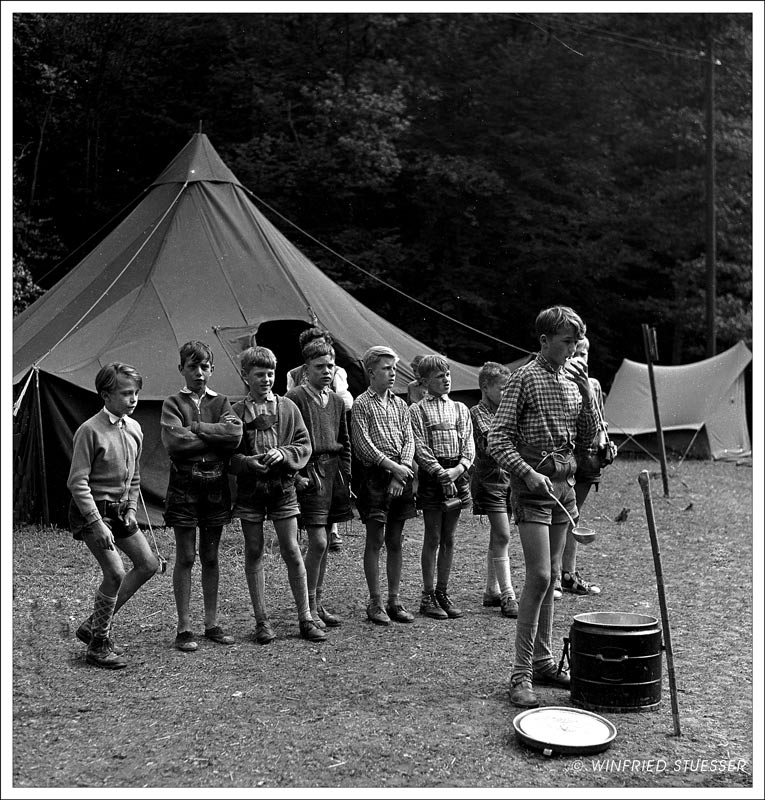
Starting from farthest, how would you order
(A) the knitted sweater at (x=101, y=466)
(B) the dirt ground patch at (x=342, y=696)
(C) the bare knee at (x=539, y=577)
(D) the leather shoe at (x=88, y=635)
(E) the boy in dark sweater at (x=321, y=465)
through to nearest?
1. (E) the boy in dark sweater at (x=321, y=465)
2. (D) the leather shoe at (x=88, y=635)
3. (A) the knitted sweater at (x=101, y=466)
4. (C) the bare knee at (x=539, y=577)
5. (B) the dirt ground patch at (x=342, y=696)

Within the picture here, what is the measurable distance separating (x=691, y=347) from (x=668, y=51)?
22.9 ft

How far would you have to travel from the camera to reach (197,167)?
11070mm

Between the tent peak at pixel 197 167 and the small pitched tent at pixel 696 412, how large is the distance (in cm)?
834

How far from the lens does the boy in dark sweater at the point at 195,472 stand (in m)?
4.92

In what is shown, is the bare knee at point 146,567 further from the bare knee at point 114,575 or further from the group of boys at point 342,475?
the bare knee at point 114,575

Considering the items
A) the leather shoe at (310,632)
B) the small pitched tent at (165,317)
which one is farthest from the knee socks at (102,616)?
the small pitched tent at (165,317)

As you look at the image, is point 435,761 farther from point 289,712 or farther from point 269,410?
point 269,410

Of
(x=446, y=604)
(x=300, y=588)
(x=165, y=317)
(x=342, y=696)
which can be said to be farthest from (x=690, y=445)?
(x=342, y=696)

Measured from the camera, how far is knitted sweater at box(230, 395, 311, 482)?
502 centimetres

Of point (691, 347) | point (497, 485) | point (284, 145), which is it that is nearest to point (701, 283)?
point (691, 347)

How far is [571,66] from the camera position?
2323cm

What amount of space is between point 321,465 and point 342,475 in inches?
6.4

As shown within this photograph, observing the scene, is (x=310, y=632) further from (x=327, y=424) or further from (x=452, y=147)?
(x=452, y=147)

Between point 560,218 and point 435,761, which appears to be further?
point 560,218
